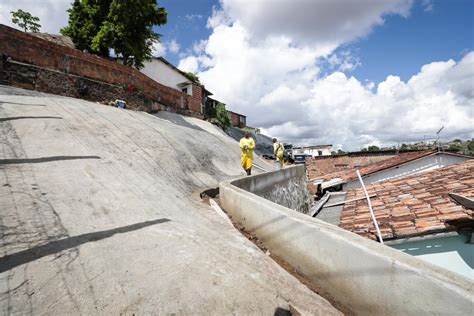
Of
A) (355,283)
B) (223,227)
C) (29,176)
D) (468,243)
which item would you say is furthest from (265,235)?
(29,176)

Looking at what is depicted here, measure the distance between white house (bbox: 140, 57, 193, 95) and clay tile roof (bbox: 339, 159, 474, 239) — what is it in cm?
2399

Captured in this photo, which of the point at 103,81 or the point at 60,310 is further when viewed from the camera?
the point at 103,81

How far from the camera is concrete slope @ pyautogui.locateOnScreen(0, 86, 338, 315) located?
7.07 ft

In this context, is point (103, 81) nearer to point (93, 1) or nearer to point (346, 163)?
point (93, 1)

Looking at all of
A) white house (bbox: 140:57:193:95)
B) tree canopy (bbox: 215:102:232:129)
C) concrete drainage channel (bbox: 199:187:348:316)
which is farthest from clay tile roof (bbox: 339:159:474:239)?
white house (bbox: 140:57:193:95)

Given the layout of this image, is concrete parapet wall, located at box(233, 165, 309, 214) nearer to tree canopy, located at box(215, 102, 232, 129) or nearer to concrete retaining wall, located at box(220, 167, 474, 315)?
concrete retaining wall, located at box(220, 167, 474, 315)

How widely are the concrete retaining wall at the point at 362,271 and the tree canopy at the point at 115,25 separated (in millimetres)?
19834

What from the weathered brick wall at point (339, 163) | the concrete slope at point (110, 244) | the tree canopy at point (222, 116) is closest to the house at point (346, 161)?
the weathered brick wall at point (339, 163)

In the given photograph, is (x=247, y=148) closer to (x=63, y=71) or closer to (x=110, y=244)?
(x=110, y=244)

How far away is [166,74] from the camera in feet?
88.6

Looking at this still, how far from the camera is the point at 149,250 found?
2895 mm

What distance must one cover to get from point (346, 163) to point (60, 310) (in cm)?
2059

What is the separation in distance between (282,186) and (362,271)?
6.30 metres

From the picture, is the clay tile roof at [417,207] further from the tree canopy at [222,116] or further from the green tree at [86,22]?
the green tree at [86,22]
